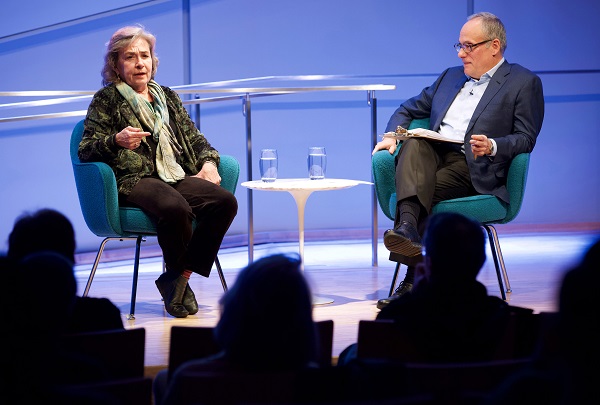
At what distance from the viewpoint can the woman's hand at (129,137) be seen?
376 cm

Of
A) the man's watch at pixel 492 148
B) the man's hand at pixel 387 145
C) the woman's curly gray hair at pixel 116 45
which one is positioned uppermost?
the woman's curly gray hair at pixel 116 45

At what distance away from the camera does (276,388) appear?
1.51 metres

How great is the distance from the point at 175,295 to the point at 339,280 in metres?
1.17

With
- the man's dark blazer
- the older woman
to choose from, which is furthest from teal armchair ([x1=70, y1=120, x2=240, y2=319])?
the man's dark blazer

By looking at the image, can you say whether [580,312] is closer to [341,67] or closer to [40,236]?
[40,236]

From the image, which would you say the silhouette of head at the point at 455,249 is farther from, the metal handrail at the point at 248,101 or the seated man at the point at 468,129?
the metal handrail at the point at 248,101

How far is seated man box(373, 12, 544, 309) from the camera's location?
155 inches

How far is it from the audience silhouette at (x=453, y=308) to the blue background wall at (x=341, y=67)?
365 centimetres

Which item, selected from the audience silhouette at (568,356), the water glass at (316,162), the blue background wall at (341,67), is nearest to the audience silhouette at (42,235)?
the audience silhouette at (568,356)

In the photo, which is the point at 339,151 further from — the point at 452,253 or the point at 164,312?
the point at 452,253

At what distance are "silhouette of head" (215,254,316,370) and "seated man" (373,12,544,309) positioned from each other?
2115 millimetres

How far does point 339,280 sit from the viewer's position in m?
4.70

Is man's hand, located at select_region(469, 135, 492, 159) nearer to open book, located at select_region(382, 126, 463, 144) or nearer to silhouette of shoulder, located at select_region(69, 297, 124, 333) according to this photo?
open book, located at select_region(382, 126, 463, 144)

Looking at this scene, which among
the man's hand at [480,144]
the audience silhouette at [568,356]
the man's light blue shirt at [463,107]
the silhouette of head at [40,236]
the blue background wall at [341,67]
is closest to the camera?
the audience silhouette at [568,356]
